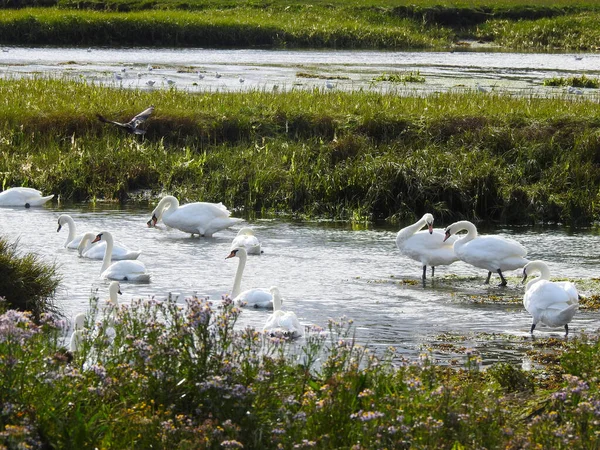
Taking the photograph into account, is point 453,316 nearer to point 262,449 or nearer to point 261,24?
point 262,449

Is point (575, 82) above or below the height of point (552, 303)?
above

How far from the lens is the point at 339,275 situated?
14727 millimetres

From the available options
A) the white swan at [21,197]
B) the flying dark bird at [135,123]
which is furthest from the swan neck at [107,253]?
the flying dark bird at [135,123]

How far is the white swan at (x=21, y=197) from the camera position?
61.3 feet

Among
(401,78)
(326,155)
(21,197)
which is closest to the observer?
(21,197)

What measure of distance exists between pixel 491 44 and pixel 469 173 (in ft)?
145

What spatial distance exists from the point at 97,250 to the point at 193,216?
210cm

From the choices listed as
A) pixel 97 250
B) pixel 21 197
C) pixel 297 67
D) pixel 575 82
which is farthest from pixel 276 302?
pixel 297 67

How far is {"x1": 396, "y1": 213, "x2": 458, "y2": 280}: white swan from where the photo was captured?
14.6 metres

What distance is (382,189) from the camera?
19.2 metres

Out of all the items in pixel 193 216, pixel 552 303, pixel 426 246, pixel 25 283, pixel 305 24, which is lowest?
pixel 193 216

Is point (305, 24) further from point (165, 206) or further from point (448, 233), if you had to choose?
point (448, 233)

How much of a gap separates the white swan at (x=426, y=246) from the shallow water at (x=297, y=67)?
49.1 ft

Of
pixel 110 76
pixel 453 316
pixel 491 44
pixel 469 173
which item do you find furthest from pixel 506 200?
pixel 491 44
